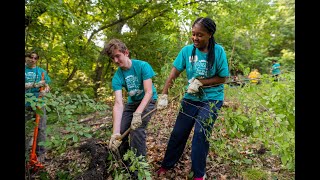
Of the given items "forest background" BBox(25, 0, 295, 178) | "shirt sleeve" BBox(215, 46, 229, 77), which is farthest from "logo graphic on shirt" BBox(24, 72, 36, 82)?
"shirt sleeve" BBox(215, 46, 229, 77)

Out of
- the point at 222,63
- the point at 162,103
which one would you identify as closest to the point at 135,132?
the point at 162,103

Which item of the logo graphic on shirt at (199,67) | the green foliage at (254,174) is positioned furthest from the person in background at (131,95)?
the green foliage at (254,174)

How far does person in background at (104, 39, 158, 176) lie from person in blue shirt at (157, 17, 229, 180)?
0.26m

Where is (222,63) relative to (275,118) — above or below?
above

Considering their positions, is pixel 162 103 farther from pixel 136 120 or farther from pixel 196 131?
pixel 196 131

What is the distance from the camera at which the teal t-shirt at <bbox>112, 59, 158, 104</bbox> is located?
298 centimetres

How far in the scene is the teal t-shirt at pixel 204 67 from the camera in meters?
2.81

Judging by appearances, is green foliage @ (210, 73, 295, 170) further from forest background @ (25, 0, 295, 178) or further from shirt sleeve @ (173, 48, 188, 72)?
shirt sleeve @ (173, 48, 188, 72)

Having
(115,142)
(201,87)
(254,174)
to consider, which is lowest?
(254,174)

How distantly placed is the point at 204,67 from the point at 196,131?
2.39 ft

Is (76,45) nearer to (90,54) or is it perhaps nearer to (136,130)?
(90,54)

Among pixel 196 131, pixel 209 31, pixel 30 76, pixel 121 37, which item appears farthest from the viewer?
pixel 121 37

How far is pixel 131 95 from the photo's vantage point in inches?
124

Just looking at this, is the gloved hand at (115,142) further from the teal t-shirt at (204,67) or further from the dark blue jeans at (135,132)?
the teal t-shirt at (204,67)
